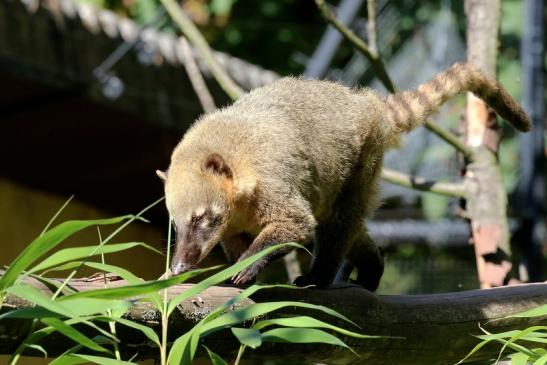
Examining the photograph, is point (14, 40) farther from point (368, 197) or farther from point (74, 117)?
point (368, 197)

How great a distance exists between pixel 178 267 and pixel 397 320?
801 millimetres

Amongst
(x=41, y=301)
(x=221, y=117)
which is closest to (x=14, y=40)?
(x=221, y=117)

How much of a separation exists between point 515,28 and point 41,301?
6508mm

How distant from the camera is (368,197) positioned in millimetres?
4066

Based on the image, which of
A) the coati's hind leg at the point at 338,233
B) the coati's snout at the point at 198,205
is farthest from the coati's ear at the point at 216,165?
the coati's hind leg at the point at 338,233

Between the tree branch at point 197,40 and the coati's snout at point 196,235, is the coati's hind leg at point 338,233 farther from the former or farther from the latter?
the tree branch at point 197,40

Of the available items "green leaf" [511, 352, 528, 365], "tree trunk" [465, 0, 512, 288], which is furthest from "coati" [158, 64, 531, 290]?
"green leaf" [511, 352, 528, 365]

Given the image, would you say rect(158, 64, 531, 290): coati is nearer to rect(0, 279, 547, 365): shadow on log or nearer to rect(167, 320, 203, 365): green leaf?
rect(0, 279, 547, 365): shadow on log

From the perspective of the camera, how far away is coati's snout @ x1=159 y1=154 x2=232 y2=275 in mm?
3594

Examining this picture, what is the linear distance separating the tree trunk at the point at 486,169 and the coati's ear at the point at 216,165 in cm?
142

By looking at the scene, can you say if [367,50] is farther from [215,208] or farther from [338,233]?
[215,208]

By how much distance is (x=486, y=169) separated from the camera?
464cm

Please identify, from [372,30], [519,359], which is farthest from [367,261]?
[519,359]

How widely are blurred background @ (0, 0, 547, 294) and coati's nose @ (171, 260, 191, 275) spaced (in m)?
1.12
